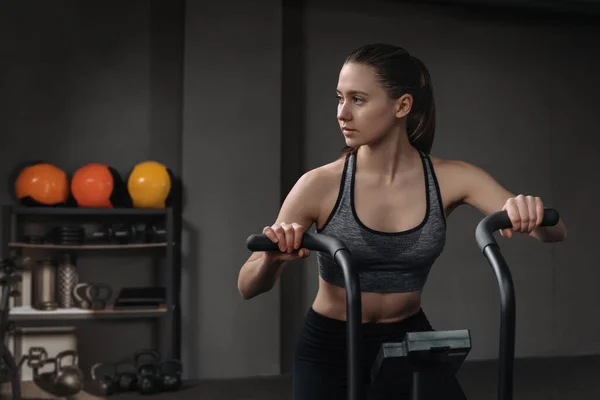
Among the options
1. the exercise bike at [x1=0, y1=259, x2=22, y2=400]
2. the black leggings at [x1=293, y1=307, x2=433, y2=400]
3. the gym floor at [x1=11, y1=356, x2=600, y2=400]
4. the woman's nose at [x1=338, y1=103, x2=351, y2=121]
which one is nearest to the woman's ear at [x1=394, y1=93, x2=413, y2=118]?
the woman's nose at [x1=338, y1=103, x2=351, y2=121]

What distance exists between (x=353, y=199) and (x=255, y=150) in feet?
11.7

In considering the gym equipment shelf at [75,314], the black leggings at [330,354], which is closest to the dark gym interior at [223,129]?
the gym equipment shelf at [75,314]

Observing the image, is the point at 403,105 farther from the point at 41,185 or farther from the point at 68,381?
the point at 41,185

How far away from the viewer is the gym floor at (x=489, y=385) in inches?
172

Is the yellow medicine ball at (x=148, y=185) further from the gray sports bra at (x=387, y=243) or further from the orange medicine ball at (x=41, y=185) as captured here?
the gray sports bra at (x=387, y=243)

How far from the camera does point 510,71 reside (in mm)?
5672

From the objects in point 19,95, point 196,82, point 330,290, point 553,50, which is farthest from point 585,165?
point 330,290

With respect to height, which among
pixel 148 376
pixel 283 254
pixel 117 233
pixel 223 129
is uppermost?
pixel 223 129

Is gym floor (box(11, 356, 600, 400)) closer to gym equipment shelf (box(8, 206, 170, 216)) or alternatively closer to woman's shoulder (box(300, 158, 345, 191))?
gym equipment shelf (box(8, 206, 170, 216))

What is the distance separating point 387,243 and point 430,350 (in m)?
0.37

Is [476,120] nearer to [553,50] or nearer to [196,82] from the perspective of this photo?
[553,50]

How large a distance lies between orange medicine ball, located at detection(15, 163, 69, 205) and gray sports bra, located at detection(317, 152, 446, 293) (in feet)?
11.2

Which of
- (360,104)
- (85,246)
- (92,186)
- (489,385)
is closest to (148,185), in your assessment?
(92,186)

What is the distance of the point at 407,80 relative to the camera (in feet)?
4.64
